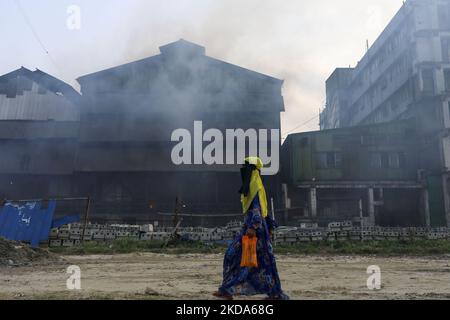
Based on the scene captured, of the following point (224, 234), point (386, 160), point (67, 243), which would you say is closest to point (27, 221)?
point (67, 243)

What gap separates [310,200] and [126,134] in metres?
10.9

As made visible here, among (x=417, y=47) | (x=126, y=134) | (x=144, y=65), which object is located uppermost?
(x=417, y=47)

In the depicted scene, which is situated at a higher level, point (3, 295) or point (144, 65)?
point (144, 65)

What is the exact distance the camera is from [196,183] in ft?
69.5

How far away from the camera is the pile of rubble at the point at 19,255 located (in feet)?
26.7

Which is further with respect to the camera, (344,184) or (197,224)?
(344,184)

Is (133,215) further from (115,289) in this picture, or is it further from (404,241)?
(115,289)

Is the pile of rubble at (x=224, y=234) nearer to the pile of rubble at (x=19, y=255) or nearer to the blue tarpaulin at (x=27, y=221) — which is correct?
the blue tarpaulin at (x=27, y=221)

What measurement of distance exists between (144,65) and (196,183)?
7668 millimetres

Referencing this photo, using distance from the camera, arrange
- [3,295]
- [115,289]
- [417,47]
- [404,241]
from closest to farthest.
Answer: [3,295]
[115,289]
[404,241]
[417,47]

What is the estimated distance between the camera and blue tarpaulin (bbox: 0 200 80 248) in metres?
11.7

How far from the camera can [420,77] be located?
81.4ft
